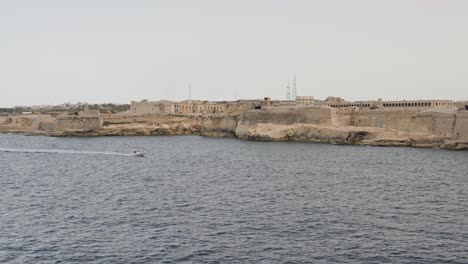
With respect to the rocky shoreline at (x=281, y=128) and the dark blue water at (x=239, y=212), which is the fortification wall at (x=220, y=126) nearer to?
the rocky shoreline at (x=281, y=128)

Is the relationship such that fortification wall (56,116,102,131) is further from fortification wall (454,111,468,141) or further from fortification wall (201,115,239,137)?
fortification wall (454,111,468,141)

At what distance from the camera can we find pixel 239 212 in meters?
28.6

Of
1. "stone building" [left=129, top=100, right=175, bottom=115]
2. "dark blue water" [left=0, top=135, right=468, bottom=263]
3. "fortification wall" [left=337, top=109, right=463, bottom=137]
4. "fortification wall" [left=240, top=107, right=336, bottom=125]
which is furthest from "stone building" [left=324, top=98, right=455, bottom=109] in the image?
"dark blue water" [left=0, top=135, right=468, bottom=263]

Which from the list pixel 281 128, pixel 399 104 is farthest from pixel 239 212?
pixel 399 104

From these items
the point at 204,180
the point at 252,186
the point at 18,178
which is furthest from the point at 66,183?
the point at 252,186

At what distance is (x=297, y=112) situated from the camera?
78.4 m

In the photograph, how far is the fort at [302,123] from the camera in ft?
211

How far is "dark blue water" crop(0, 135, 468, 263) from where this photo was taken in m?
21.6

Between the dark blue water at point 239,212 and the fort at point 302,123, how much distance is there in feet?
44.6

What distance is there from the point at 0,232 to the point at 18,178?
18501 millimetres

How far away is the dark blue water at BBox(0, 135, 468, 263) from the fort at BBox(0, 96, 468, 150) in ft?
44.6

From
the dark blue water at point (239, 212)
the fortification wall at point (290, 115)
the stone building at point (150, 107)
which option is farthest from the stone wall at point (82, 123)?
the dark blue water at point (239, 212)

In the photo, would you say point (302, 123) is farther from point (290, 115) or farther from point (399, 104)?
point (399, 104)

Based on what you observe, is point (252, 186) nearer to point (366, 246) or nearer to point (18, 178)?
point (366, 246)
